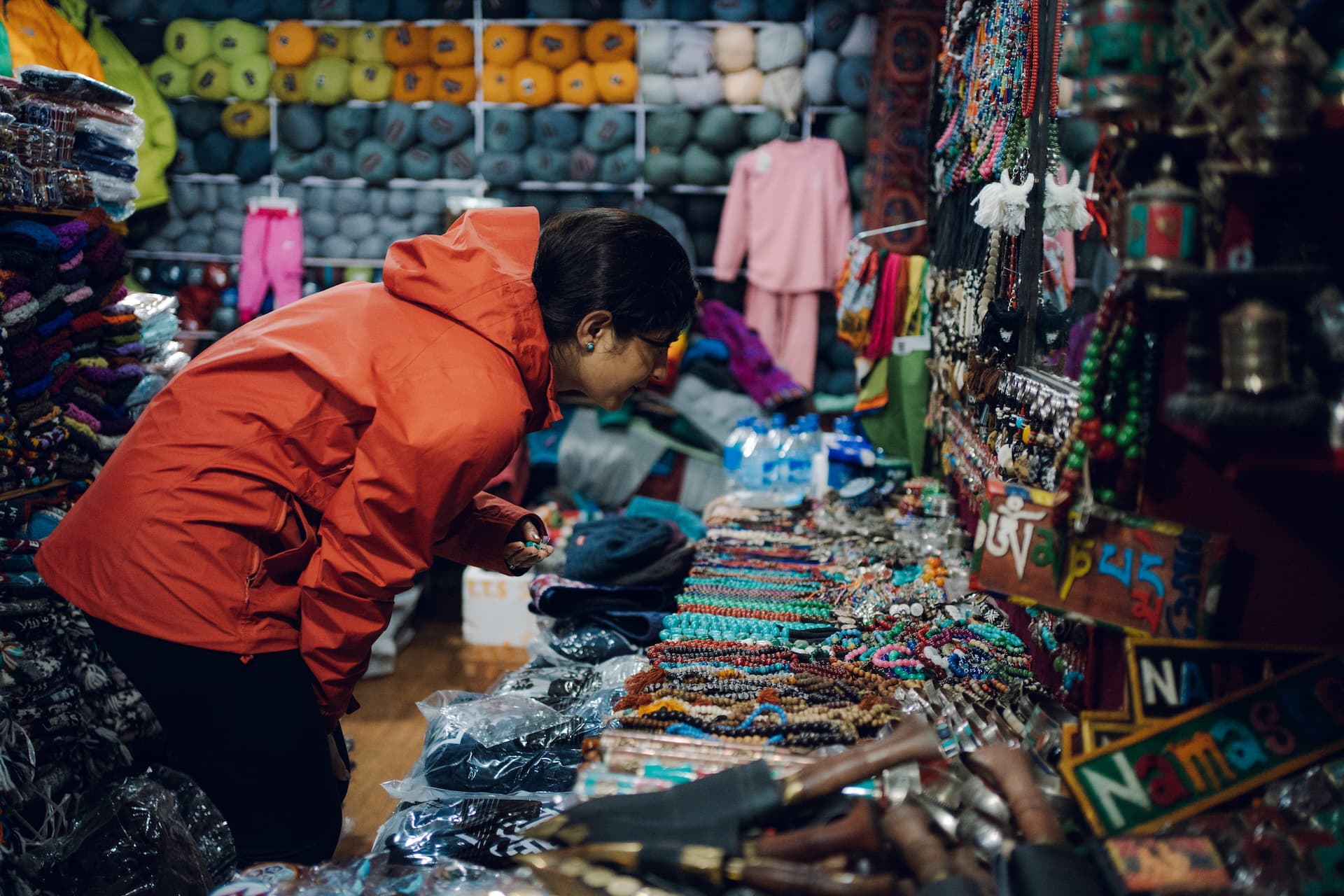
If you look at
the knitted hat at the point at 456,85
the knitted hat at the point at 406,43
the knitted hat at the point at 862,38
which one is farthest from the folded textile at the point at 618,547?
the knitted hat at the point at 406,43

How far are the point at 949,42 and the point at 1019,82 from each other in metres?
1.30


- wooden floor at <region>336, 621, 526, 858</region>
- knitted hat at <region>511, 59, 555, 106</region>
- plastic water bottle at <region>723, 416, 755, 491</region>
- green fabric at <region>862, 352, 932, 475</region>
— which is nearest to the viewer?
wooden floor at <region>336, 621, 526, 858</region>

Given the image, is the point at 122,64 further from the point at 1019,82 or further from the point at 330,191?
the point at 1019,82

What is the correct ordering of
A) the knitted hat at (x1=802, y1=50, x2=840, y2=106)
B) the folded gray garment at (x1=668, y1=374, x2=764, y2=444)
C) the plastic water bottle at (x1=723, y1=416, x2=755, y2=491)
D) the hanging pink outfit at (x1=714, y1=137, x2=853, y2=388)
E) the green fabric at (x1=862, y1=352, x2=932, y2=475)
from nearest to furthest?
the green fabric at (x1=862, y1=352, x2=932, y2=475)
the plastic water bottle at (x1=723, y1=416, x2=755, y2=491)
the folded gray garment at (x1=668, y1=374, x2=764, y2=444)
the hanging pink outfit at (x1=714, y1=137, x2=853, y2=388)
the knitted hat at (x1=802, y1=50, x2=840, y2=106)

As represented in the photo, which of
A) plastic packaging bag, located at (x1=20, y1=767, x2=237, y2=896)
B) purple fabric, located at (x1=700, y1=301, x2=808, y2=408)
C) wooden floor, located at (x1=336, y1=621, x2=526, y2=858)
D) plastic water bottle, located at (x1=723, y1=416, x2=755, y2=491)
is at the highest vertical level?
purple fabric, located at (x1=700, y1=301, x2=808, y2=408)

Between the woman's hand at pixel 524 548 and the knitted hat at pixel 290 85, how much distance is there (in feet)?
15.3

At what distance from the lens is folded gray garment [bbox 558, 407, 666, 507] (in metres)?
4.97

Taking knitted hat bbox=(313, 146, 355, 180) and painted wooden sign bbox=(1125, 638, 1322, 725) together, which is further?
knitted hat bbox=(313, 146, 355, 180)

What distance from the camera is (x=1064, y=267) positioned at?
188 cm

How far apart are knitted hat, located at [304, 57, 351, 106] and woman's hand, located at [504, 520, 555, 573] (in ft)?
15.0

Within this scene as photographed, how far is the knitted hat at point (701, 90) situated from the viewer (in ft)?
17.8

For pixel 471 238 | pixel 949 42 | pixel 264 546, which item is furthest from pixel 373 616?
pixel 949 42

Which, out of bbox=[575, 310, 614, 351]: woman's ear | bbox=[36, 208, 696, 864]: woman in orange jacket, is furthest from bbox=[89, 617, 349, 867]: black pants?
bbox=[575, 310, 614, 351]: woman's ear

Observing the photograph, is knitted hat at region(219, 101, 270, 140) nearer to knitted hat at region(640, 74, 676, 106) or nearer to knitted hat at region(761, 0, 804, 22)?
knitted hat at region(640, 74, 676, 106)
